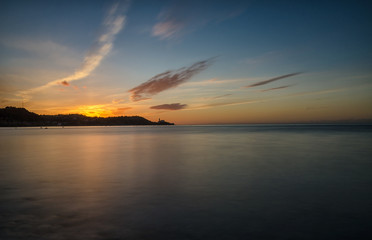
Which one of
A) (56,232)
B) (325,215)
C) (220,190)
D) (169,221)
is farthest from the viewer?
(220,190)

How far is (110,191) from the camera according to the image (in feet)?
33.2

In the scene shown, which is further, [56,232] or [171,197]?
[171,197]

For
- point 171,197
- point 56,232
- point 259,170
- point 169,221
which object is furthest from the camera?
point 259,170

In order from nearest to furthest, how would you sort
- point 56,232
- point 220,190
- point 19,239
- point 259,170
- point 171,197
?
point 19,239
point 56,232
point 171,197
point 220,190
point 259,170

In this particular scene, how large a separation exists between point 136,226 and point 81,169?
1087 cm

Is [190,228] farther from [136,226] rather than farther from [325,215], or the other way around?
[325,215]

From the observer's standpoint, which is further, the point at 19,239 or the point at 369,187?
the point at 369,187

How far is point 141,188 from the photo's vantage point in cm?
1056

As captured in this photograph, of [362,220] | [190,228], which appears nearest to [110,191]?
[190,228]

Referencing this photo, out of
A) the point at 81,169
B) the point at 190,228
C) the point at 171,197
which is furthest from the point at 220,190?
the point at 81,169

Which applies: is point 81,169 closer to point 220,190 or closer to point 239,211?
point 220,190

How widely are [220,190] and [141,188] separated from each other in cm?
350

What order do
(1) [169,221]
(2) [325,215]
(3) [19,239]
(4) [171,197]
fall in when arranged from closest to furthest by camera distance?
(3) [19,239] → (1) [169,221] → (2) [325,215] → (4) [171,197]

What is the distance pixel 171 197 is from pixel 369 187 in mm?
8815
